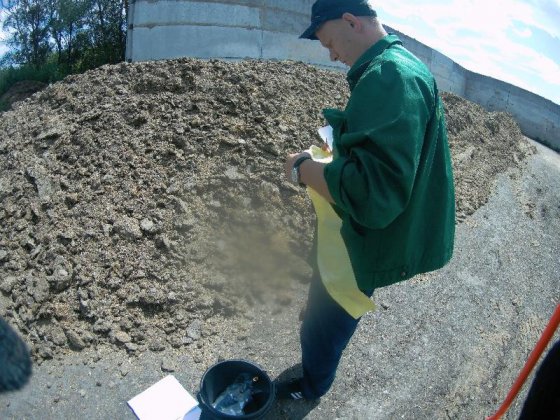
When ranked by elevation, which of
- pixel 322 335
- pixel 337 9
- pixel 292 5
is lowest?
pixel 322 335

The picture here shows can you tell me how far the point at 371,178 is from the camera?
60.6 inches

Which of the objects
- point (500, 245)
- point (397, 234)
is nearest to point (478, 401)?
point (397, 234)

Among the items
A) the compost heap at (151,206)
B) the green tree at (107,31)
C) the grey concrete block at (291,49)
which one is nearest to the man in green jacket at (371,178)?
the compost heap at (151,206)

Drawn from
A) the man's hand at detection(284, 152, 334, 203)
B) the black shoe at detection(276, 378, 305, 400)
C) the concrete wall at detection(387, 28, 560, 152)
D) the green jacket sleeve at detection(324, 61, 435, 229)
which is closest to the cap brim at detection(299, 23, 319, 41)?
the green jacket sleeve at detection(324, 61, 435, 229)

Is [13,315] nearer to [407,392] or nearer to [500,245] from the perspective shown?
[407,392]

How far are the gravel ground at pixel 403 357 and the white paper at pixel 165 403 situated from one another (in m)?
0.05

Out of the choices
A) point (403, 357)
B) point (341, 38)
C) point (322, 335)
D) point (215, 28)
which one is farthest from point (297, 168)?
point (215, 28)

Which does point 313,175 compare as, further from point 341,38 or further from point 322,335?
point 322,335

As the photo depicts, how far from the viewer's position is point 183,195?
11.7 feet

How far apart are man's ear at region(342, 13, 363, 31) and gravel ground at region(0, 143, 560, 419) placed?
6.51 feet

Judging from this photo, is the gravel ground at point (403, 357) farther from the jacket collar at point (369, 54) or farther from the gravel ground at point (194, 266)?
the jacket collar at point (369, 54)

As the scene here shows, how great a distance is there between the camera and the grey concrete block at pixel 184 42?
6793mm

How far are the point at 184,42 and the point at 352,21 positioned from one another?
560 centimetres

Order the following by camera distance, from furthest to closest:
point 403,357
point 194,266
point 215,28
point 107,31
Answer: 1. point 107,31
2. point 215,28
3. point 194,266
4. point 403,357
